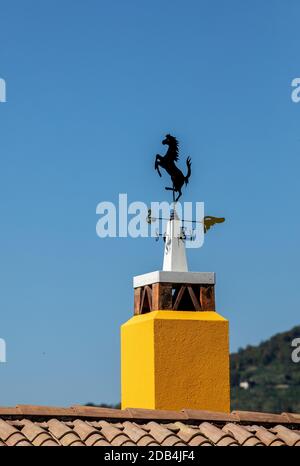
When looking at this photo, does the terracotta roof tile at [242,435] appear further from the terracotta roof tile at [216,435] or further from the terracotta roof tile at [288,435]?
the terracotta roof tile at [288,435]

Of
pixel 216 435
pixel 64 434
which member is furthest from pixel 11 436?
pixel 216 435

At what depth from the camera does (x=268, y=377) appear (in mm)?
83750

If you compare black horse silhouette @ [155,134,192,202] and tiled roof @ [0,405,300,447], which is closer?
tiled roof @ [0,405,300,447]

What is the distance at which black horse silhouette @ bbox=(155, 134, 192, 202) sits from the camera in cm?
1533

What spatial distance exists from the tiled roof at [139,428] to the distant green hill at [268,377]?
201ft

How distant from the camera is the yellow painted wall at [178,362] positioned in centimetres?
1416

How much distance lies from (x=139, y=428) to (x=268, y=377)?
241 feet

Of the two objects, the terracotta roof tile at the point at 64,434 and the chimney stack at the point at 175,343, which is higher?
the chimney stack at the point at 175,343

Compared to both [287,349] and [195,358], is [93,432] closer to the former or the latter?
[195,358]

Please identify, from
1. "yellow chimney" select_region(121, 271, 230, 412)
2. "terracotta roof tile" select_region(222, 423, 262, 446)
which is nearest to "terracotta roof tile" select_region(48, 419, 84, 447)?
"terracotta roof tile" select_region(222, 423, 262, 446)

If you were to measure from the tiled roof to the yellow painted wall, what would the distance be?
7.44 feet

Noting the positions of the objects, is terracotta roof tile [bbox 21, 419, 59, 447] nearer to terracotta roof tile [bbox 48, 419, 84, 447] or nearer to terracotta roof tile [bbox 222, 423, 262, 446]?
terracotta roof tile [bbox 48, 419, 84, 447]

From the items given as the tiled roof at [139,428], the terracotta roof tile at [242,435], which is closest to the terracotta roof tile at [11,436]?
the tiled roof at [139,428]
